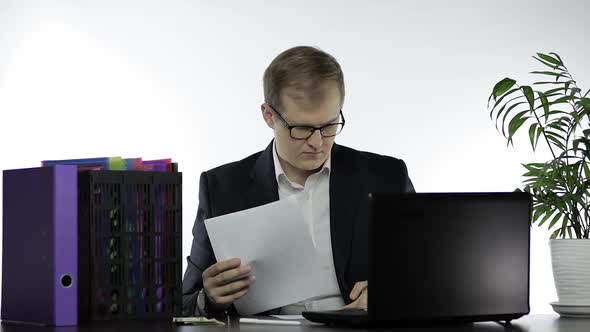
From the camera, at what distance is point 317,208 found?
278 centimetres

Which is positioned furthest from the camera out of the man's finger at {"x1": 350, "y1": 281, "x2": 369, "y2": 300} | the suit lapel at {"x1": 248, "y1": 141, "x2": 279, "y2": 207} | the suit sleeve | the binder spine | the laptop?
the suit lapel at {"x1": 248, "y1": 141, "x2": 279, "y2": 207}

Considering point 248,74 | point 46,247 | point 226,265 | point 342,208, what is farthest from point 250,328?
point 248,74

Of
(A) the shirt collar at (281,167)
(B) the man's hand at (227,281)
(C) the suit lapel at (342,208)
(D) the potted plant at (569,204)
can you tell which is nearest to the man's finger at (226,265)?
(B) the man's hand at (227,281)

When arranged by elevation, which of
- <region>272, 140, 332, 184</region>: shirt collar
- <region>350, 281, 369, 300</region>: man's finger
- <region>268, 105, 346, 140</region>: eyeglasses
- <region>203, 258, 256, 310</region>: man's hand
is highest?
<region>268, 105, 346, 140</region>: eyeglasses

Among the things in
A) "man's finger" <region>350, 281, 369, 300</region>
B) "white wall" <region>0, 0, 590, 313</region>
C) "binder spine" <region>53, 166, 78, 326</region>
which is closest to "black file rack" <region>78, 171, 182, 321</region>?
"binder spine" <region>53, 166, 78, 326</region>

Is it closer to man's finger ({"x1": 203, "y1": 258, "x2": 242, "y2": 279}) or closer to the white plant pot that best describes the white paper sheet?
man's finger ({"x1": 203, "y1": 258, "x2": 242, "y2": 279})

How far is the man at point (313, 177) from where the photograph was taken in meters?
2.64

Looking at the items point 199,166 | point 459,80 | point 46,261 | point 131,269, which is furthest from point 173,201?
point 459,80

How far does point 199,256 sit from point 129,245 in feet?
2.25

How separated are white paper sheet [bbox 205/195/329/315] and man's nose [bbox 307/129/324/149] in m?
0.46

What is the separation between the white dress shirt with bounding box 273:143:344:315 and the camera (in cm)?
262

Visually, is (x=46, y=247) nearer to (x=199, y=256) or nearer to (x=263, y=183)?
(x=199, y=256)

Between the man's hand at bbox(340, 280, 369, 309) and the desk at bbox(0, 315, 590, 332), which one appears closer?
the desk at bbox(0, 315, 590, 332)

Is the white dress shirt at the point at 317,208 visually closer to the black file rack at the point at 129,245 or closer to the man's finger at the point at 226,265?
the man's finger at the point at 226,265
